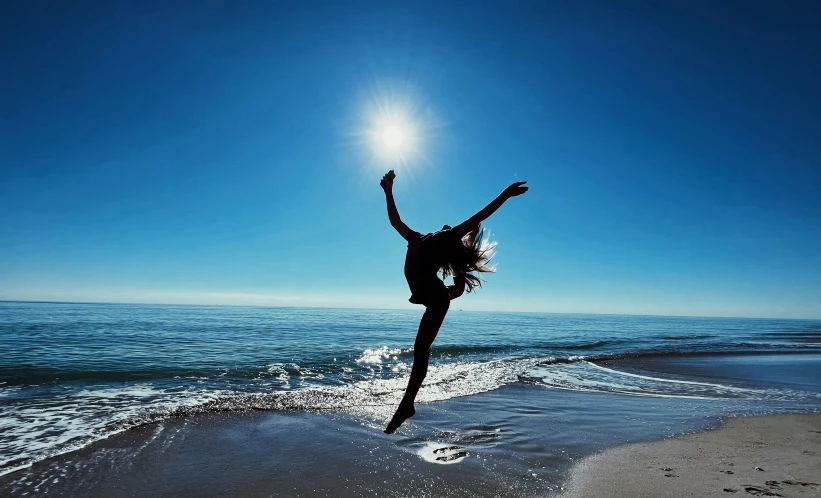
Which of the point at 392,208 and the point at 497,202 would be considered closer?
the point at 497,202

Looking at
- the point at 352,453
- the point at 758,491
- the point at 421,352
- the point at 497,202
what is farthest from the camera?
the point at 352,453

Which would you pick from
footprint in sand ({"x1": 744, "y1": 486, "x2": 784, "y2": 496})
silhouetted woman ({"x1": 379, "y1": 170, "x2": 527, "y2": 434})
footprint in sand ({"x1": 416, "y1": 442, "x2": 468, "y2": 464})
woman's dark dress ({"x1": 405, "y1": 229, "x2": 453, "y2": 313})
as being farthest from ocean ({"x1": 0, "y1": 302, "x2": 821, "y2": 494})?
woman's dark dress ({"x1": 405, "y1": 229, "x2": 453, "y2": 313})

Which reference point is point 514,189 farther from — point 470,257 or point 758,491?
point 758,491

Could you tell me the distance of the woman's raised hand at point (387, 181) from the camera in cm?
502

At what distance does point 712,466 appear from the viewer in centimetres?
630

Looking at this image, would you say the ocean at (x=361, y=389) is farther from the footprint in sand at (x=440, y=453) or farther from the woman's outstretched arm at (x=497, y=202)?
the woman's outstretched arm at (x=497, y=202)

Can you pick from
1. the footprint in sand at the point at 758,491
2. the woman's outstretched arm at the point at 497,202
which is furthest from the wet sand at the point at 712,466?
the woman's outstretched arm at the point at 497,202

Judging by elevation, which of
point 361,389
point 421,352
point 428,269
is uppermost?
point 428,269

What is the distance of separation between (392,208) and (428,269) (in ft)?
2.73

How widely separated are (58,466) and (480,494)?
5942 mm

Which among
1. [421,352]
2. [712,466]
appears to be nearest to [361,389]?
[712,466]

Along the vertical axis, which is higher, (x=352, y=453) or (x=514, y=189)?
(x=514, y=189)

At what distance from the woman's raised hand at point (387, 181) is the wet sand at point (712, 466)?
429 centimetres

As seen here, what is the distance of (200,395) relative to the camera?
1155cm
